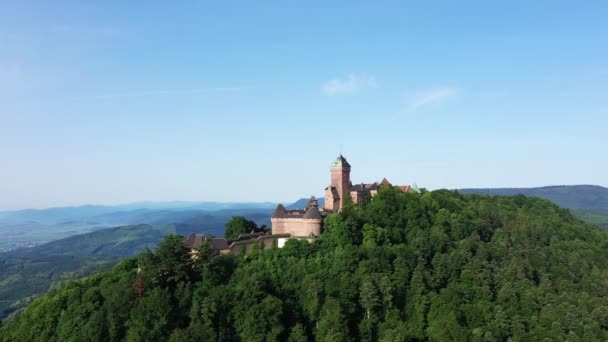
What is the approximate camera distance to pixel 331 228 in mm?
72500

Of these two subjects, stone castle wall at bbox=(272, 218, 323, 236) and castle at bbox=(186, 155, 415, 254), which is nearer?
castle at bbox=(186, 155, 415, 254)

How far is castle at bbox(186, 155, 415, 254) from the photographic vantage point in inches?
2872

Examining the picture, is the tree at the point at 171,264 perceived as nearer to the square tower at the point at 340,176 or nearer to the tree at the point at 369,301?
the tree at the point at 369,301

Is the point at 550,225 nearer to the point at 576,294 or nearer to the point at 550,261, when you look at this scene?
the point at 550,261

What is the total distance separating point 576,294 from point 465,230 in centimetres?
1915

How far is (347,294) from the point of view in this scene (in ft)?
206

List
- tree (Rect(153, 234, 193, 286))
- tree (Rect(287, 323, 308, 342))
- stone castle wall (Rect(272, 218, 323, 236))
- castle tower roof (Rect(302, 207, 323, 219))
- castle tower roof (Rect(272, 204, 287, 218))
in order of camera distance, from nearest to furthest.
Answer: tree (Rect(287, 323, 308, 342))
tree (Rect(153, 234, 193, 286))
stone castle wall (Rect(272, 218, 323, 236))
castle tower roof (Rect(302, 207, 323, 219))
castle tower roof (Rect(272, 204, 287, 218))

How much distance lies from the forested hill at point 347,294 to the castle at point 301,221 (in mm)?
2845

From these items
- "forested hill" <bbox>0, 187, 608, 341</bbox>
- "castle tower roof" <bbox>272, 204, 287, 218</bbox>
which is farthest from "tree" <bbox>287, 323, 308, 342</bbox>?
"castle tower roof" <bbox>272, 204, 287, 218</bbox>

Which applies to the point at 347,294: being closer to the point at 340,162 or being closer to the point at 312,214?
the point at 312,214

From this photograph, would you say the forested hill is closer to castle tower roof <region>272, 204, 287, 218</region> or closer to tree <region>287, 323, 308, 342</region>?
tree <region>287, 323, 308, 342</region>

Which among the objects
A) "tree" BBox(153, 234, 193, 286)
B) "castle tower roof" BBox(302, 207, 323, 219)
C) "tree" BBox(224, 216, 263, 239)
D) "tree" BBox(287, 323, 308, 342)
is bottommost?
"tree" BBox(287, 323, 308, 342)

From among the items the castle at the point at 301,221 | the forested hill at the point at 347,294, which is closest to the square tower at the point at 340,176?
the castle at the point at 301,221

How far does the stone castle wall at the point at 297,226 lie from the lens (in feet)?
243
